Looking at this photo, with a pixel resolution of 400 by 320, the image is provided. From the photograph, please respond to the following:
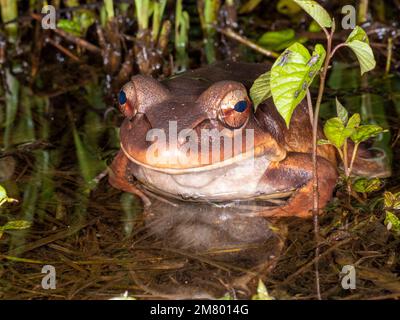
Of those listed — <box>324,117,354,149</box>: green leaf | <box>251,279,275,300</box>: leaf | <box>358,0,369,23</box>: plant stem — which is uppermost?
<box>358,0,369,23</box>: plant stem

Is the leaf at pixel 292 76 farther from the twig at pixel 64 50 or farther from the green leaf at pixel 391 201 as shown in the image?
the twig at pixel 64 50

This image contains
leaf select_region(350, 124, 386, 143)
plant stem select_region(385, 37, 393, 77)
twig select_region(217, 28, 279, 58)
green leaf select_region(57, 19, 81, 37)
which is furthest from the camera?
green leaf select_region(57, 19, 81, 37)

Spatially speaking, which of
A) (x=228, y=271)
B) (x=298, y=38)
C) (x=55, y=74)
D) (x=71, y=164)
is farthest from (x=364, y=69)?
(x=55, y=74)

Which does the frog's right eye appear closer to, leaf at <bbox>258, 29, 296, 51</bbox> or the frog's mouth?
the frog's mouth

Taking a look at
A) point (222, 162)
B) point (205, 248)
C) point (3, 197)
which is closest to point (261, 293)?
point (205, 248)

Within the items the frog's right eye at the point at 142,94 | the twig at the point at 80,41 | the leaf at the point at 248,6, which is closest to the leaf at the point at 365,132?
the frog's right eye at the point at 142,94

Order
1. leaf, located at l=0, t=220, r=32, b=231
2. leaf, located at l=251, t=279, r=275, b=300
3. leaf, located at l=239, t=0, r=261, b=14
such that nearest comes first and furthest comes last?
leaf, located at l=251, t=279, r=275, b=300 → leaf, located at l=0, t=220, r=32, b=231 → leaf, located at l=239, t=0, r=261, b=14

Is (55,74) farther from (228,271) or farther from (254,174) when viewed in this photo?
(228,271)

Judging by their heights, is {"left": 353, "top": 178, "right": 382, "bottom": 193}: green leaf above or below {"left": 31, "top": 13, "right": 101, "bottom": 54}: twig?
below

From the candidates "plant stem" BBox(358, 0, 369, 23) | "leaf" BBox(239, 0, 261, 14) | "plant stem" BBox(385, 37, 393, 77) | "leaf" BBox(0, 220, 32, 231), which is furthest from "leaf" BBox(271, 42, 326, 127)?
"leaf" BBox(239, 0, 261, 14)
